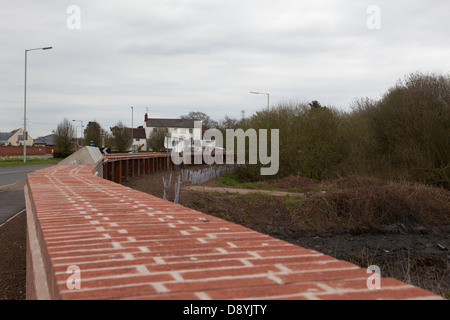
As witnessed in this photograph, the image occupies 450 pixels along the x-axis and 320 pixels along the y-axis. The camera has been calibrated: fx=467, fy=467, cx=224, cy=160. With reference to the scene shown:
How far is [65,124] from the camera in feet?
197

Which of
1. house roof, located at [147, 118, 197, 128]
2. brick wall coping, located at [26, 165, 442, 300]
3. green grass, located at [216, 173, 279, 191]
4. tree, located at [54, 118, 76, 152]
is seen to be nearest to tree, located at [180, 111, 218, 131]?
house roof, located at [147, 118, 197, 128]

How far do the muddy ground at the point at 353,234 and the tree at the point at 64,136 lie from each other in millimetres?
41129

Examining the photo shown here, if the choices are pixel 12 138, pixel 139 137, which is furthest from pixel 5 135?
pixel 139 137

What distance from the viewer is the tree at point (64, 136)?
59.3 m

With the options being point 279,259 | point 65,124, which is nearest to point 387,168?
point 279,259

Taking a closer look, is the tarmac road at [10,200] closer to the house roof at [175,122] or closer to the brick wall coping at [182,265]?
the brick wall coping at [182,265]

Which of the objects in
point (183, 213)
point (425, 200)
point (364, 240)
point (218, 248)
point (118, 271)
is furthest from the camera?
point (425, 200)

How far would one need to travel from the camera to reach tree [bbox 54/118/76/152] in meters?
59.3

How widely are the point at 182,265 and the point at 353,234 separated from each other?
1567 centimetres

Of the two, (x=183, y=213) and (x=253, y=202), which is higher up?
(x=183, y=213)

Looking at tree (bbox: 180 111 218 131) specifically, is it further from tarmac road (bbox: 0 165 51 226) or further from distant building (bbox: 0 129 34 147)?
tarmac road (bbox: 0 165 51 226)

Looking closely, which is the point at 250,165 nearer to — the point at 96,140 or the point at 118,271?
the point at 118,271

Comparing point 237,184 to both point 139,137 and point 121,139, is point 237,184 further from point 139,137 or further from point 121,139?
point 139,137
